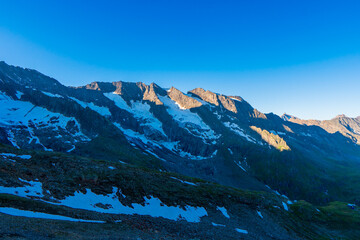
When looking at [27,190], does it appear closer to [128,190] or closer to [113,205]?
[113,205]

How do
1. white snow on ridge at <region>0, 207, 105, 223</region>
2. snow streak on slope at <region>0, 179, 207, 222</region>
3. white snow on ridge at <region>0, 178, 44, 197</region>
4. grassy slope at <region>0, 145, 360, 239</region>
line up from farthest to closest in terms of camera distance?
1. grassy slope at <region>0, 145, 360, 239</region>
2. snow streak on slope at <region>0, 179, 207, 222</region>
3. white snow on ridge at <region>0, 178, 44, 197</region>
4. white snow on ridge at <region>0, 207, 105, 223</region>

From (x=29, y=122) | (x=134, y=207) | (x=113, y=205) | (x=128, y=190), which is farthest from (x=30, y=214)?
(x=29, y=122)

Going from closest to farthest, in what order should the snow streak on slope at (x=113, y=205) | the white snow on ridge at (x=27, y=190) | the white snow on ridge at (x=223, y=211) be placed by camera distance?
the white snow on ridge at (x=27, y=190) < the snow streak on slope at (x=113, y=205) < the white snow on ridge at (x=223, y=211)

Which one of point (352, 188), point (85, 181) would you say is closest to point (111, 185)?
point (85, 181)

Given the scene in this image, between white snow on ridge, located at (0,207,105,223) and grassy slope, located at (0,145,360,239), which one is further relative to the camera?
grassy slope, located at (0,145,360,239)

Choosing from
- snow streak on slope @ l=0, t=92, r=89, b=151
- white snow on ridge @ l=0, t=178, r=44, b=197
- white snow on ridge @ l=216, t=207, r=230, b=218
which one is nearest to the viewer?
white snow on ridge @ l=0, t=178, r=44, b=197

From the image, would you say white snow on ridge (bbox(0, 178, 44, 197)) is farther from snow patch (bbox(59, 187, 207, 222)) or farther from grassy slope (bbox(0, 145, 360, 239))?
snow patch (bbox(59, 187, 207, 222))

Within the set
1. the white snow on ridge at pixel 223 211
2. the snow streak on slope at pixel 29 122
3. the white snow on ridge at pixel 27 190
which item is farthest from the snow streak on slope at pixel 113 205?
the snow streak on slope at pixel 29 122

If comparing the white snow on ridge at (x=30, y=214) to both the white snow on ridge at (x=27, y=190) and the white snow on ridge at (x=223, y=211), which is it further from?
the white snow on ridge at (x=223, y=211)

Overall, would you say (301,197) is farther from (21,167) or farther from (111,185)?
(21,167)

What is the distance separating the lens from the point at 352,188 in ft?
639

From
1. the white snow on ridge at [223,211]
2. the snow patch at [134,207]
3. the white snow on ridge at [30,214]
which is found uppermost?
the white snow on ridge at [30,214]

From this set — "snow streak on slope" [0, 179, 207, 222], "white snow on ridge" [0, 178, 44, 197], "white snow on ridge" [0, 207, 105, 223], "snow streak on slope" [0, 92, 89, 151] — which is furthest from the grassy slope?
"snow streak on slope" [0, 92, 89, 151]

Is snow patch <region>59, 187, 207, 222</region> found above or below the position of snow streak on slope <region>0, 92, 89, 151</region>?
above
